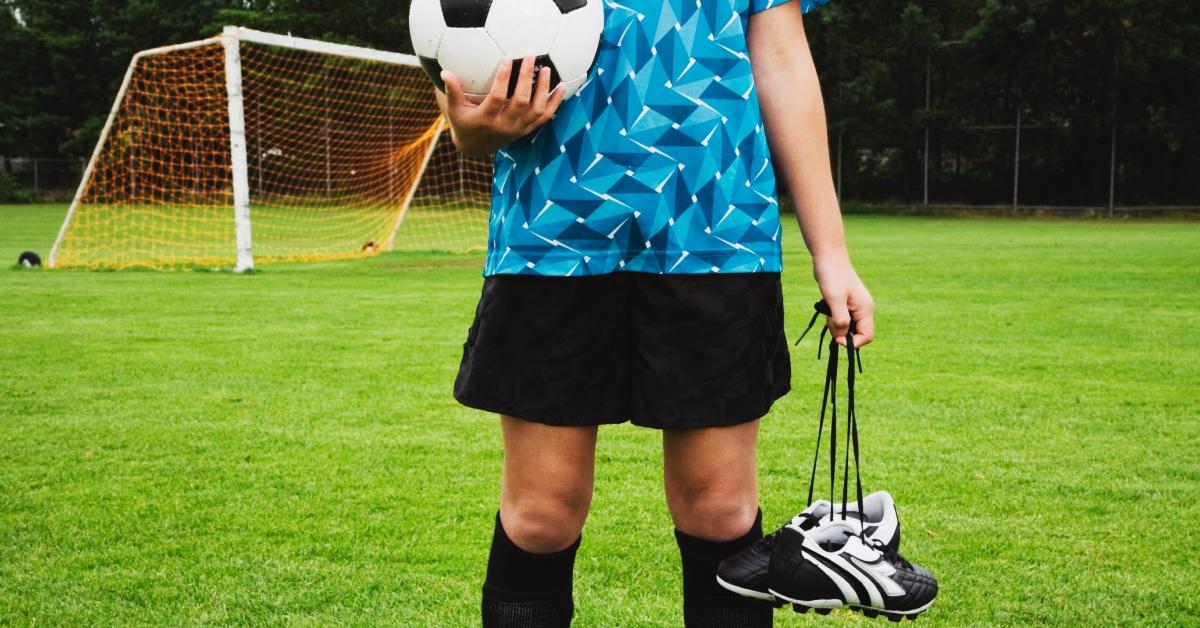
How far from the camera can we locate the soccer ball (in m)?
1.53

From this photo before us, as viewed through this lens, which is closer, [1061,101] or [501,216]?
[501,216]

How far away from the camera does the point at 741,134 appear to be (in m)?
1.64

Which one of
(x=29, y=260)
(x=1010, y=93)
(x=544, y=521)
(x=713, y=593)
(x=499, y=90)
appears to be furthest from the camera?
(x=1010, y=93)

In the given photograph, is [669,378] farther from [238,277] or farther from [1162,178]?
[1162,178]

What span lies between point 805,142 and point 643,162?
0.29 metres

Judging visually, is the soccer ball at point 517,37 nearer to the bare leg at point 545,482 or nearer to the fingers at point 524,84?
the fingers at point 524,84

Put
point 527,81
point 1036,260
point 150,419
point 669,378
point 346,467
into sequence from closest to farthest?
point 527,81 < point 669,378 < point 346,467 < point 150,419 < point 1036,260

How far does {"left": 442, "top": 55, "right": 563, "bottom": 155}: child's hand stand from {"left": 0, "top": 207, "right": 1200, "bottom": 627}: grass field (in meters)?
1.31

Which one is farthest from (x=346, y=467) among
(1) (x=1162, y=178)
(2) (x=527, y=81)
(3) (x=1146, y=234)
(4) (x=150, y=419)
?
(1) (x=1162, y=178)

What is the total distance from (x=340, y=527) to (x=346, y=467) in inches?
24.8

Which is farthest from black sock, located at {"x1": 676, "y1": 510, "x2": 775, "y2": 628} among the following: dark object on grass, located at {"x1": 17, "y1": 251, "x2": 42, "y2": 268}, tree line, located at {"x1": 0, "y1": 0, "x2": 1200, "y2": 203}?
tree line, located at {"x1": 0, "y1": 0, "x2": 1200, "y2": 203}

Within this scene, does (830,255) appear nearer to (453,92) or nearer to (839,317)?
(839,317)

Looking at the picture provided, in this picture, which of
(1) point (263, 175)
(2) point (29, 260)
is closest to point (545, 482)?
(2) point (29, 260)

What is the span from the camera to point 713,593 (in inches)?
71.0
